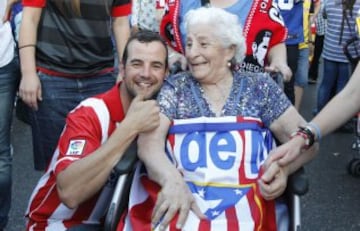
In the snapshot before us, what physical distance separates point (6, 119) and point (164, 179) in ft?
4.00

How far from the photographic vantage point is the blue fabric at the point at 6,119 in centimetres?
359

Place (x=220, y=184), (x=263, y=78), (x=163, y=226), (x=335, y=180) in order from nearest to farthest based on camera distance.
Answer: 1. (x=163, y=226)
2. (x=220, y=184)
3. (x=263, y=78)
4. (x=335, y=180)

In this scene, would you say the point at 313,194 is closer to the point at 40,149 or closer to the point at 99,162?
the point at 40,149

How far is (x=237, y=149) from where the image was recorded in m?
2.93

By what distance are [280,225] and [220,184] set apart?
290 millimetres

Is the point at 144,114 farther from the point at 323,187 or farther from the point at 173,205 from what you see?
the point at 323,187

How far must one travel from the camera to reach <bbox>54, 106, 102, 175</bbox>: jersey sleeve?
112 inches

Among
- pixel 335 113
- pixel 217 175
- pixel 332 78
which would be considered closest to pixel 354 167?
pixel 332 78

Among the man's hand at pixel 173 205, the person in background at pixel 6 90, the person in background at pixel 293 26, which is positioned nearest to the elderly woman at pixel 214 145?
the man's hand at pixel 173 205

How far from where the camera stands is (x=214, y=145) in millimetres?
2926

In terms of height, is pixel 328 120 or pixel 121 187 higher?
pixel 328 120

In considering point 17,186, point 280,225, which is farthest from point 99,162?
point 17,186

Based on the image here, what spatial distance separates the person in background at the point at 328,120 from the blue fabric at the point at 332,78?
3987mm

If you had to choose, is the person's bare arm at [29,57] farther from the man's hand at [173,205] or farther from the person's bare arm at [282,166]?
the person's bare arm at [282,166]
